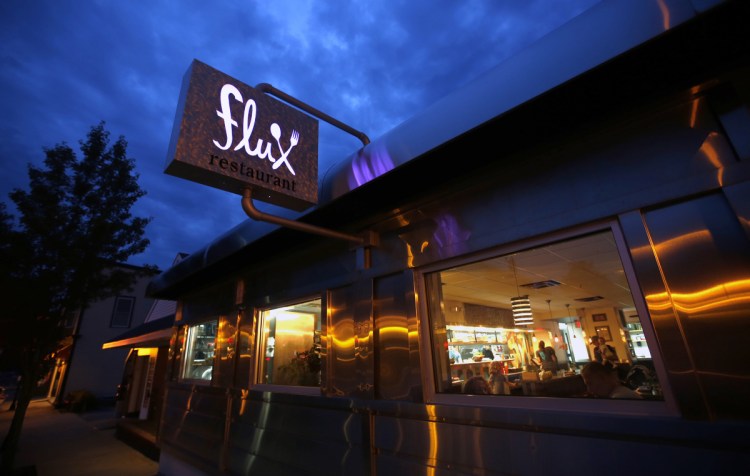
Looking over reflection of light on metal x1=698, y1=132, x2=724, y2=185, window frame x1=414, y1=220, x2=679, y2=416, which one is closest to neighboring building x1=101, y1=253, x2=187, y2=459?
window frame x1=414, y1=220, x2=679, y2=416

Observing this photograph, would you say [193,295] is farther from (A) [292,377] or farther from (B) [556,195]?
(B) [556,195]

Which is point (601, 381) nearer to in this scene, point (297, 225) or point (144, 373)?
point (297, 225)

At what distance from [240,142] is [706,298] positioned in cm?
323

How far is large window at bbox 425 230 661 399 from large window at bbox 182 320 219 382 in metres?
4.78

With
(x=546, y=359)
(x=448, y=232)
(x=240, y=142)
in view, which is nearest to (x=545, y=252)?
(x=546, y=359)

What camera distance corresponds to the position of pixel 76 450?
336 inches

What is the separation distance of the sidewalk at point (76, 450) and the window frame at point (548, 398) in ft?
22.6

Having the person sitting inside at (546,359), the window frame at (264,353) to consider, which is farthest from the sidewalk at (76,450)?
the person sitting inside at (546,359)

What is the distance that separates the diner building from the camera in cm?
175

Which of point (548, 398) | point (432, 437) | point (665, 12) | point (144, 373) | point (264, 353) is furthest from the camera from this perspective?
point (144, 373)

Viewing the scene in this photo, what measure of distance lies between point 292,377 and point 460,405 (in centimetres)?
280

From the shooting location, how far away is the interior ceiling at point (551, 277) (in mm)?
3818

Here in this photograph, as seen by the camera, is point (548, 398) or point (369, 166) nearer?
point (548, 398)

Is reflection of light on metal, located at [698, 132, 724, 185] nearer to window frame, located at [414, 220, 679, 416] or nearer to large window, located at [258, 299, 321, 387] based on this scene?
window frame, located at [414, 220, 679, 416]
